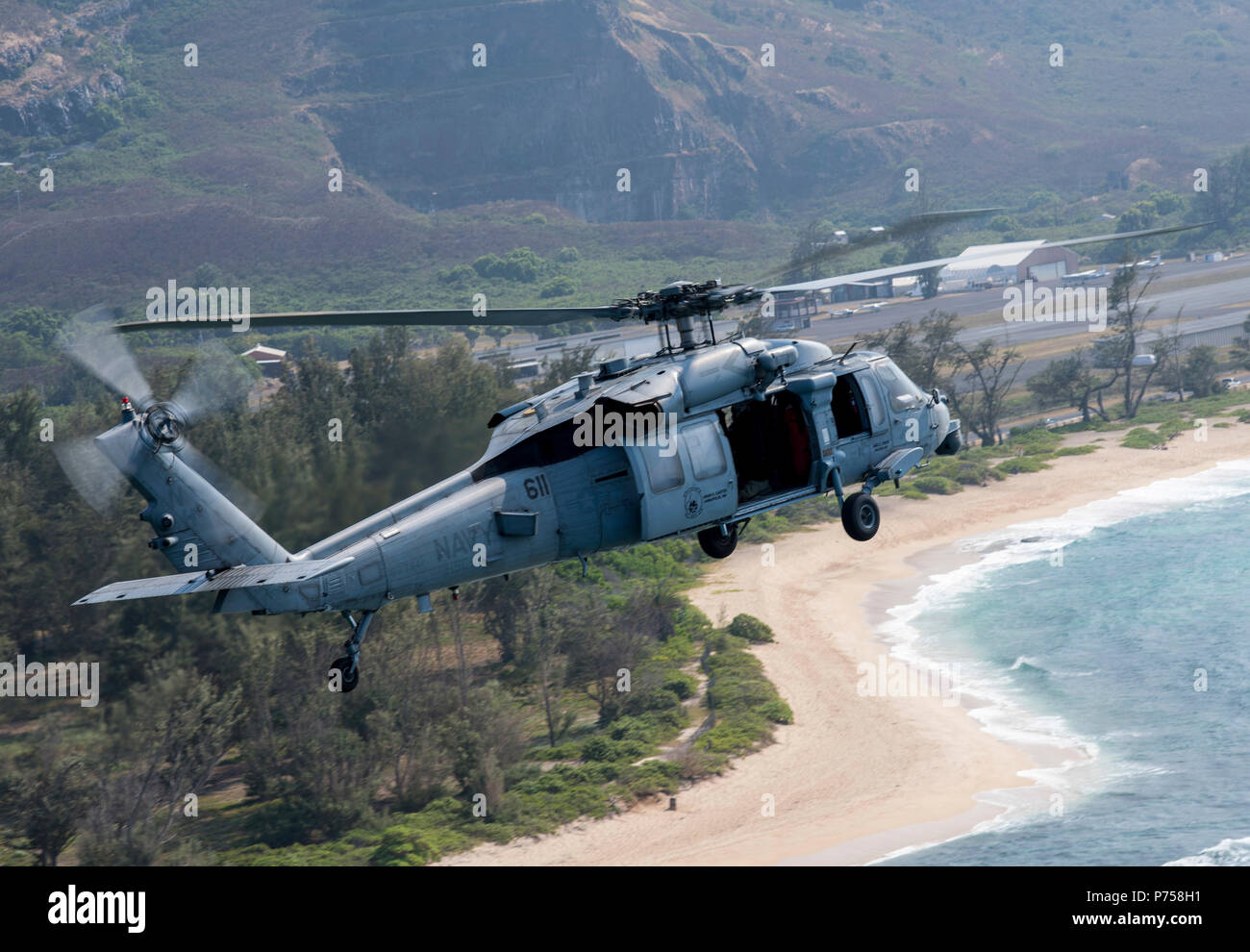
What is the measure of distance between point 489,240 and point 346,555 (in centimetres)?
16354

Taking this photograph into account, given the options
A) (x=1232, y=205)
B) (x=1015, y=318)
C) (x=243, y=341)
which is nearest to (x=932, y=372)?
(x=1015, y=318)

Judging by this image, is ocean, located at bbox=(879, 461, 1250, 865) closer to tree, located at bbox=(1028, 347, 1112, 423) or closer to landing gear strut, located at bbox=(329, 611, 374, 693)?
tree, located at bbox=(1028, 347, 1112, 423)

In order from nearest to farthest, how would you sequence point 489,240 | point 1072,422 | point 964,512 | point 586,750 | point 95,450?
point 95,450 < point 586,750 < point 964,512 < point 1072,422 < point 489,240

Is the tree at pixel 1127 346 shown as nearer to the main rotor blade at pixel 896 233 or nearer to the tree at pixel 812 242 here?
the tree at pixel 812 242

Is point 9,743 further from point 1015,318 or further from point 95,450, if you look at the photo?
point 1015,318

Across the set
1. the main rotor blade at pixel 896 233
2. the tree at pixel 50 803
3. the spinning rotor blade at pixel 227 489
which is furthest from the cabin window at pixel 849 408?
the tree at pixel 50 803

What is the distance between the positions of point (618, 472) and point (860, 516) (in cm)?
513

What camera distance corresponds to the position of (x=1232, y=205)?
181375 mm

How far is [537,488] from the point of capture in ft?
67.7

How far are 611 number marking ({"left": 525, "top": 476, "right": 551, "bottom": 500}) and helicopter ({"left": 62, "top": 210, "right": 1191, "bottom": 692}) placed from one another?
22mm

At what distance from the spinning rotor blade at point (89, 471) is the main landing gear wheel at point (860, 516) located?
12.6m

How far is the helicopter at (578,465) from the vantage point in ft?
61.9

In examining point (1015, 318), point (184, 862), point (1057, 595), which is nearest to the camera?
point (184, 862)

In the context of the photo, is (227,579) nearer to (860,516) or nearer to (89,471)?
(89,471)
